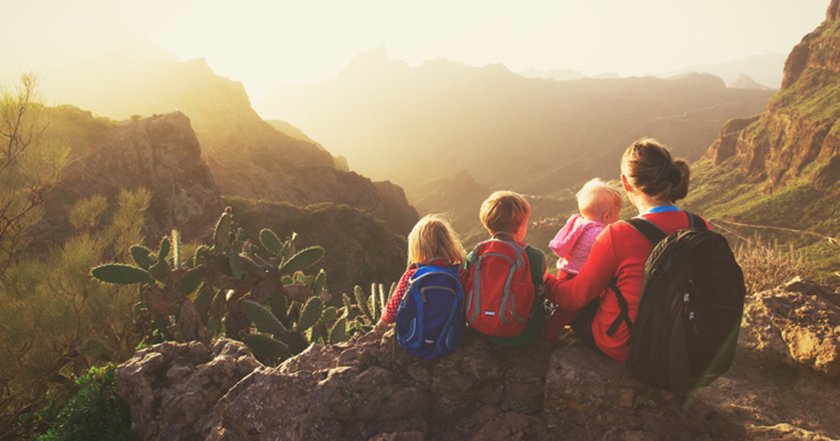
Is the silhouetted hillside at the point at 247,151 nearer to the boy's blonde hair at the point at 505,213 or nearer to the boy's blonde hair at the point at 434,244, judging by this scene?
the boy's blonde hair at the point at 434,244

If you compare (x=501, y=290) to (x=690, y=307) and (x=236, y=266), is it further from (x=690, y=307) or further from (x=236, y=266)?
(x=236, y=266)

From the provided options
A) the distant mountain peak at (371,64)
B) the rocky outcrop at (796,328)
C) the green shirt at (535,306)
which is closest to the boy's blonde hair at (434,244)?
the green shirt at (535,306)

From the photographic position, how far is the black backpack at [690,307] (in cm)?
189

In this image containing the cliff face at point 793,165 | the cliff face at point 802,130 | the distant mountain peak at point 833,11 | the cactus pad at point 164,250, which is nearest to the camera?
the cactus pad at point 164,250

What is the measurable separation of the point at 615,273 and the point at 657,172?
25.5 inches

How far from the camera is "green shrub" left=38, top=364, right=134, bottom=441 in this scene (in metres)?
3.01

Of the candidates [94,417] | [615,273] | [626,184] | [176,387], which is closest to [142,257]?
[94,417]

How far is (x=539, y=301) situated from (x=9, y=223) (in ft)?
20.1

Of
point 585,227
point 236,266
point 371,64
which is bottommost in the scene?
point 236,266

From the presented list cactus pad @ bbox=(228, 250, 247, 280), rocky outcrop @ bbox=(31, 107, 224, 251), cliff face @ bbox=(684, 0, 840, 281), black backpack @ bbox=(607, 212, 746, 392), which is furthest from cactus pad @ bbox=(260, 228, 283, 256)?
cliff face @ bbox=(684, 0, 840, 281)

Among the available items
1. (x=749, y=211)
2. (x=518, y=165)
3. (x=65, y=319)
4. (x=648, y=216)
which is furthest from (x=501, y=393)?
(x=518, y=165)

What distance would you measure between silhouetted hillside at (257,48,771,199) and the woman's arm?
210 ft

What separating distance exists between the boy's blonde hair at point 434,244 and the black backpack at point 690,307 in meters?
1.25

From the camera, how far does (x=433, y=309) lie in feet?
8.52
